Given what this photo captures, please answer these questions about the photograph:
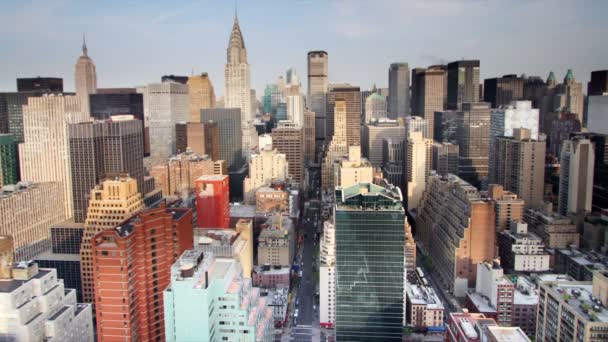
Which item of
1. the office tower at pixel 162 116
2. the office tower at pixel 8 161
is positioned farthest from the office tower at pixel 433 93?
the office tower at pixel 8 161

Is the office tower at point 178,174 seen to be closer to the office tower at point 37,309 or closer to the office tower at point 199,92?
the office tower at point 199,92

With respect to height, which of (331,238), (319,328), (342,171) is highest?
(342,171)

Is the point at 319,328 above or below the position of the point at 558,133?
below

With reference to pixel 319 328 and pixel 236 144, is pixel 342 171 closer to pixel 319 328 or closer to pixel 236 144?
pixel 319 328

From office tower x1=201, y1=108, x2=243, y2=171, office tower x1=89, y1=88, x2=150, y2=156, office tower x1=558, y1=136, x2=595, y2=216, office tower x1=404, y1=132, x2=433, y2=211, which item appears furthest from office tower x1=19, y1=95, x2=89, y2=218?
office tower x1=558, y1=136, x2=595, y2=216

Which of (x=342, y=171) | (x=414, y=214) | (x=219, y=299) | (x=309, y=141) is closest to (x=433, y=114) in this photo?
(x=309, y=141)
